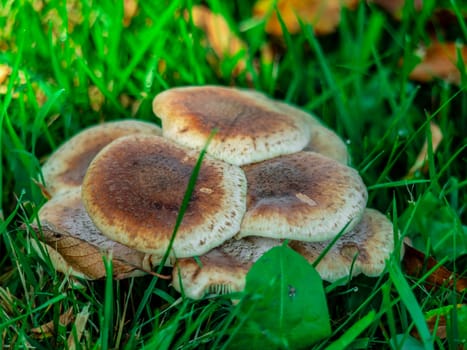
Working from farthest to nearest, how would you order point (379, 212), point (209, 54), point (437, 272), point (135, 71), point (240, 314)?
point (209, 54) < point (135, 71) < point (379, 212) < point (437, 272) < point (240, 314)

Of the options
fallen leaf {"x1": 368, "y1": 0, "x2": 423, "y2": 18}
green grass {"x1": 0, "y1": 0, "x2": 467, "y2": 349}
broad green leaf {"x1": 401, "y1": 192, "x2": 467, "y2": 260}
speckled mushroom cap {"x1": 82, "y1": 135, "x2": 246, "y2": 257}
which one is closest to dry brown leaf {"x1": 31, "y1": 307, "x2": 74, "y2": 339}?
green grass {"x1": 0, "y1": 0, "x2": 467, "y2": 349}

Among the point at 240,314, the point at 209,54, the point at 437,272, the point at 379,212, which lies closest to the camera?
the point at 240,314

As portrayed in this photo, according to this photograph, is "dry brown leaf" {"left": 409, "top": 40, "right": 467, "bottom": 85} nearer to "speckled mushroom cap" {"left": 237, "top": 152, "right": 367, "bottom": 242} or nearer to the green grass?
the green grass

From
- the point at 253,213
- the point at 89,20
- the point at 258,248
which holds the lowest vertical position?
the point at 258,248

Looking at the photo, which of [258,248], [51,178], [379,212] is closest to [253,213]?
[258,248]

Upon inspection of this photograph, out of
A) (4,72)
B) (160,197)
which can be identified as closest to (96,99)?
(4,72)

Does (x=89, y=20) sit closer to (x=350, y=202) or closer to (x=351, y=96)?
(x=351, y=96)
